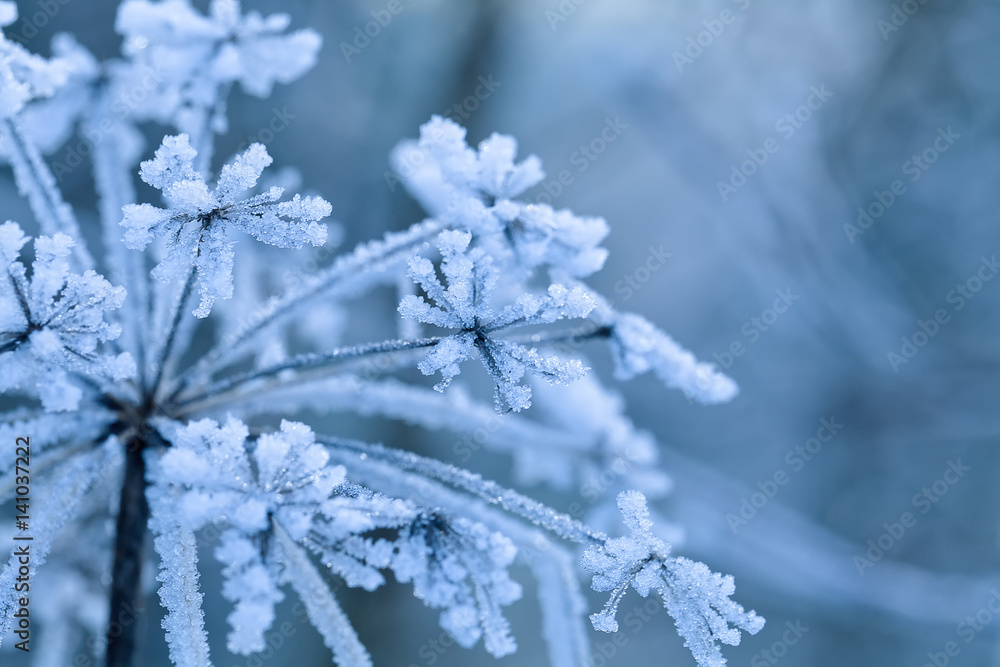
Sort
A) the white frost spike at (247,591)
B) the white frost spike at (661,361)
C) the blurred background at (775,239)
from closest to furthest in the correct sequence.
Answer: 1. the white frost spike at (247,591)
2. the white frost spike at (661,361)
3. the blurred background at (775,239)

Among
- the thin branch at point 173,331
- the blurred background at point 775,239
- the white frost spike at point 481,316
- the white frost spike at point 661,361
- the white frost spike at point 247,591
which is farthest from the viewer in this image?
the blurred background at point 775,239

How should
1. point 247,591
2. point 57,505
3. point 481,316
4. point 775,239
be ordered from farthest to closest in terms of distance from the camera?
point 775,239 < point 57,505 < point 481,316 < point 247,591

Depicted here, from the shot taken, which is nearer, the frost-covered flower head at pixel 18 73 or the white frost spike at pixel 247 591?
the white frost spike at pixel 247 591

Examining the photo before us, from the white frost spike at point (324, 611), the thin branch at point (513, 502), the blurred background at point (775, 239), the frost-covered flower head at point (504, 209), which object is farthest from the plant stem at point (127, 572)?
the blurred background at point (775, 239)

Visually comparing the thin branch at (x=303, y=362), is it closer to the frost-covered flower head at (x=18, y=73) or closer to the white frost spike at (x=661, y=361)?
the white frost spike at (x=661, y=361)

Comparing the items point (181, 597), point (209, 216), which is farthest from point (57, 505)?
point (209, 216)

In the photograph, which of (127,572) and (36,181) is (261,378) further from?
(36,181)

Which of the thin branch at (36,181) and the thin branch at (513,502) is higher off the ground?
the thin branch at (36,181)

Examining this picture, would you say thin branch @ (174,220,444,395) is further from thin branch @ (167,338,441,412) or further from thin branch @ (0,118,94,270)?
thin branch @ (0,118,94,270)
